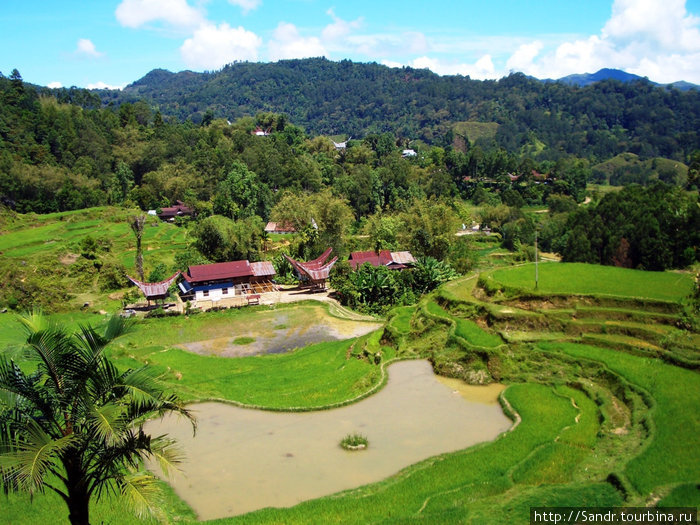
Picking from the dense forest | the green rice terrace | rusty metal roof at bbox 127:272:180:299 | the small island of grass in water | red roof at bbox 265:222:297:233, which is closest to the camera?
the green rice terrace

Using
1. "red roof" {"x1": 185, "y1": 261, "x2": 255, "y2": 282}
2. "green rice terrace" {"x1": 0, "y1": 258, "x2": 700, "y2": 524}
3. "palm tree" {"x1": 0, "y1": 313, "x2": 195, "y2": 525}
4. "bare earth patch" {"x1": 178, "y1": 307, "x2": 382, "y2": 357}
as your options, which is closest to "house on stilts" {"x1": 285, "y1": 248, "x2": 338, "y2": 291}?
"red roof" {"x1": 185, "y1": 261, "x2": 255, "y2": 282}

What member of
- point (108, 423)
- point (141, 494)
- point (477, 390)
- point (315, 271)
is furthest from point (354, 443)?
point (315, 271)

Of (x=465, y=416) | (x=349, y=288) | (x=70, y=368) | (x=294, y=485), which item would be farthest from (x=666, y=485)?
(x=349, y=288)

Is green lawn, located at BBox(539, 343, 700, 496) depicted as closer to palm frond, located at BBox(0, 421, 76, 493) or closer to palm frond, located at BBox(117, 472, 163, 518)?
palm frond, located at BBox(117, 472, 163, 518)

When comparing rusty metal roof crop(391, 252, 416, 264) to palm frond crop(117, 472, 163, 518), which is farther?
rusty metal roof crop(391, 252, 416, 264)

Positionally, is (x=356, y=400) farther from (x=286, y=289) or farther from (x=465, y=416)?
(x=286, y=289)
